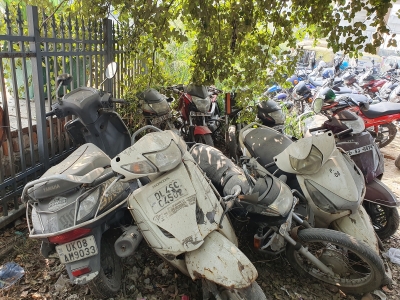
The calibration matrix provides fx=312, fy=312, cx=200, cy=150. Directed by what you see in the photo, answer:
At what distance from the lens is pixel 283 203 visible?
7.23 ft

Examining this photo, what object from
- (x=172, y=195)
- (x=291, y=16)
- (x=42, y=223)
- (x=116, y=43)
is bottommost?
(x=42, y=223)

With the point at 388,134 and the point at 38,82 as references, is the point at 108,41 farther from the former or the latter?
the point at 388,134

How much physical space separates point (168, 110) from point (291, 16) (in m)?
1.79

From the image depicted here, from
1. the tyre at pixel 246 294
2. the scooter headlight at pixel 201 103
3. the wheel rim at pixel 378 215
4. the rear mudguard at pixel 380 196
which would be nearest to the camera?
the tyre at pixel 246 294

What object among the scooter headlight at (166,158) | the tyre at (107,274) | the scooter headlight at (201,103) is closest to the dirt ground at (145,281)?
the tyre at (107,274)

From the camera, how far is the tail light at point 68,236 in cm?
182

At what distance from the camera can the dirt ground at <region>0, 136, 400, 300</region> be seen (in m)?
2.29

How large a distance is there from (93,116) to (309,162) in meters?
1.95

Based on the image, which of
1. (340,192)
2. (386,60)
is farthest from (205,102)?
(386,60)

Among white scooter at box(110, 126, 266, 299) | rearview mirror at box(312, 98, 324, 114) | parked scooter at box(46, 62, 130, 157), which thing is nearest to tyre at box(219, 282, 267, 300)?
white scooter at box(110, 126, 266, 299)

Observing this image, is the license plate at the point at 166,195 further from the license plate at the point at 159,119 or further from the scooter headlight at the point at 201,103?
the scooter headlight at the point at 201,103

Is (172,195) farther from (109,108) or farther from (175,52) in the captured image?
(175,52)

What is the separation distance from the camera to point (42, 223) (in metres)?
1.85

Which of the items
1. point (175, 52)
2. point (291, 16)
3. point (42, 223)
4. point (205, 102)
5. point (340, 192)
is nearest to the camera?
point (42, 223)
